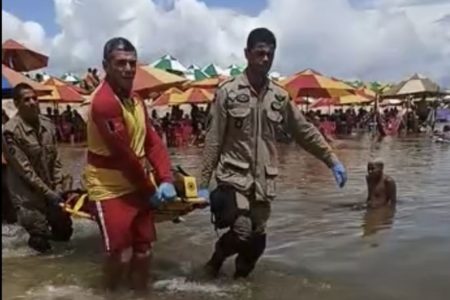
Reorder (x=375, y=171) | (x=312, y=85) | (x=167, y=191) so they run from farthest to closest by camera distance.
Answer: (x=312, y=85) → (x=375, y=171) → (x=167, y=191)

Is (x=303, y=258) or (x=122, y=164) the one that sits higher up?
(x=122, y=164)

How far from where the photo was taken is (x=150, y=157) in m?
5.20

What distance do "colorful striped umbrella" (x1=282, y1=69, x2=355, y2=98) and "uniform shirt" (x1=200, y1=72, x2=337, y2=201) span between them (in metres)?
22.8

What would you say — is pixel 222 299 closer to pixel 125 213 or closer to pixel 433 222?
pixel 125 213

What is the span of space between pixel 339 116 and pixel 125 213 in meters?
35.1

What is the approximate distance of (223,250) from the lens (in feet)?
18.4

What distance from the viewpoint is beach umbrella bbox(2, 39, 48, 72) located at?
728 inches

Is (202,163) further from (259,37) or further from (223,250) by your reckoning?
(259,37)

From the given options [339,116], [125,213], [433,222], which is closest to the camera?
[125,213]

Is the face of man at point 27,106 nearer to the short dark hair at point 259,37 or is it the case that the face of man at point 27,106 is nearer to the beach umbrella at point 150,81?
the short dark hair at point 259,37

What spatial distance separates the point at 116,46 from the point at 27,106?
1661 millimetres

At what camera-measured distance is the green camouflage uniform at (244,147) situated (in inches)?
210

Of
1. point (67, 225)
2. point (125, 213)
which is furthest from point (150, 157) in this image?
point (67, 225)

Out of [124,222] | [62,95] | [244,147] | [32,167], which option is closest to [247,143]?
[244,147]
